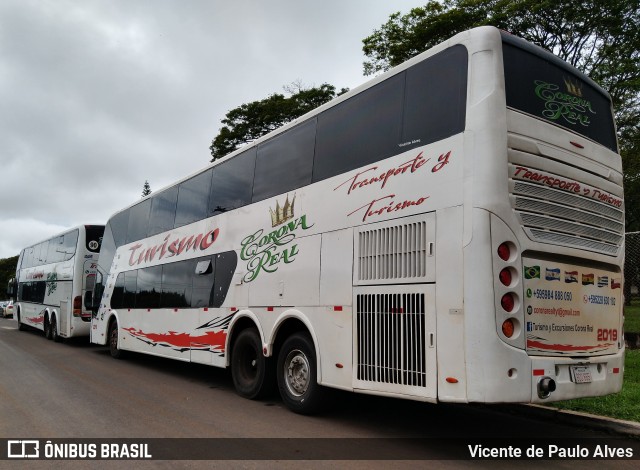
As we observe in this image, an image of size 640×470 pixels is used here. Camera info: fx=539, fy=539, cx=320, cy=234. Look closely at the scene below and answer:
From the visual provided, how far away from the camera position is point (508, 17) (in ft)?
57.6

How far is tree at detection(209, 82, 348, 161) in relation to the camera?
2814 cm

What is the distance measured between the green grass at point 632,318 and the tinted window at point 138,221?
37.9 ft

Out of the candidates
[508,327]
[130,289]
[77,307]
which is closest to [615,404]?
[508,327]

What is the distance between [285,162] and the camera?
798cm

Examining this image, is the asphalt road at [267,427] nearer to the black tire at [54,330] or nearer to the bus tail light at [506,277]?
the bus tail light at [506,277]

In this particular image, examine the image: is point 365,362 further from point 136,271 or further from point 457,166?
point 136,271

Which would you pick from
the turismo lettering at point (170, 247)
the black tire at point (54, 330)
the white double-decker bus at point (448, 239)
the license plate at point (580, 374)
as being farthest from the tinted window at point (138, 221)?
the license plate at point (580, 374)

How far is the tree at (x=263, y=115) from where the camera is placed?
2814 cm

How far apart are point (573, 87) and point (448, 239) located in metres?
Answer: 2.57

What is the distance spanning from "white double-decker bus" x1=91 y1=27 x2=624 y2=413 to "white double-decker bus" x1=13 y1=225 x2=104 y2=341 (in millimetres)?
10717

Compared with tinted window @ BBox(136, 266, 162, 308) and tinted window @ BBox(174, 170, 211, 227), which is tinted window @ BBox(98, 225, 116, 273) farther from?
tinted window @ BBox(174, 170, 211, 227)

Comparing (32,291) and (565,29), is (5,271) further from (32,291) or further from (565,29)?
(565,29)

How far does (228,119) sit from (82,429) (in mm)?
26047

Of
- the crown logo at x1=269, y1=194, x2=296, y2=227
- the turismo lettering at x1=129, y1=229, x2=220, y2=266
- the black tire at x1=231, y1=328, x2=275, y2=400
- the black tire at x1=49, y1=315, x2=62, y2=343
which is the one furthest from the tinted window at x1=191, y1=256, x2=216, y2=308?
the black tire at x1=49, y1=315, x2=62, y2=343
